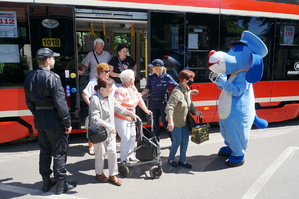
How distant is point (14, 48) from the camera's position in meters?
4.57

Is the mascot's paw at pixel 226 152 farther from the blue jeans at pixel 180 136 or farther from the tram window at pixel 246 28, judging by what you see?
the tram window at pixel 246 28

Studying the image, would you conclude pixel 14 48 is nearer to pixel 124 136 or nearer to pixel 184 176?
pixel 124 136

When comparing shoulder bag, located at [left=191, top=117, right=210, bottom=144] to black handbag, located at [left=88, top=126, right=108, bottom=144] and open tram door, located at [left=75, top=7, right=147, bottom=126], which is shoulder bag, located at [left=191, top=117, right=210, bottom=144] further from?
open tram door, located at [left=75, top=7, right=147, bottom=126]

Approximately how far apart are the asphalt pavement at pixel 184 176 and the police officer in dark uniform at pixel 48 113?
1.21 feet

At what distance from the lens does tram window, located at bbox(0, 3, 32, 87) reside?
176 inches

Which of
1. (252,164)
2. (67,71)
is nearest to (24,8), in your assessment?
(67,71)

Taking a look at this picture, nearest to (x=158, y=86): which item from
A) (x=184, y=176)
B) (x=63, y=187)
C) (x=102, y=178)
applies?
(x=184, y=176)

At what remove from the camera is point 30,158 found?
15.1 feet

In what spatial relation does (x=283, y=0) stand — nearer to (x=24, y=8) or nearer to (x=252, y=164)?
(x=252, y=164)

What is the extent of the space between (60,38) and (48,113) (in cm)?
200

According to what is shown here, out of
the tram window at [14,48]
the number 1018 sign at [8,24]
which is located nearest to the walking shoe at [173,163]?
the tram window at [14,48]

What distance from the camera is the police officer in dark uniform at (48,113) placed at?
3162 mm

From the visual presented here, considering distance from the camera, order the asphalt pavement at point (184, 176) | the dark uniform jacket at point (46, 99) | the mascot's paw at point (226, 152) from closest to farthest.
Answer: the dark uniform jacket at point (46, 99) < the asphalt pavement at point (184, 176) < the mascot's paw at point (226, 152)

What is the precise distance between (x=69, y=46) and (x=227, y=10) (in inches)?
133
